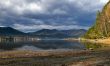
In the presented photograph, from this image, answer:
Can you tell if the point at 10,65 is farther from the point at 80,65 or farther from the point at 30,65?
the point at 80,65

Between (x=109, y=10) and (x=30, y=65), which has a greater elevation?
(x=109, y=10)

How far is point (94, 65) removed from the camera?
3897 cm

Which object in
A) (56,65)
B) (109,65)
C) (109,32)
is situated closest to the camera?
(109,65)

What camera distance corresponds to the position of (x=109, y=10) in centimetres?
19912

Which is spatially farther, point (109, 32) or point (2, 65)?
point (109, 32)

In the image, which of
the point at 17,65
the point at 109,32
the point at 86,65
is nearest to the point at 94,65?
the point at 86,65

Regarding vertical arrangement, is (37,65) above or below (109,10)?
below

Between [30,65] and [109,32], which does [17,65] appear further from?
[109,32]

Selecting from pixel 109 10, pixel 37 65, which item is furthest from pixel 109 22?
pixel 37 65

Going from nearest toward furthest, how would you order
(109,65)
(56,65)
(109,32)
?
1. (109,65)
2. (56,65)
3. (109,32)

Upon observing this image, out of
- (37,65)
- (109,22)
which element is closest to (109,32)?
(109,22)

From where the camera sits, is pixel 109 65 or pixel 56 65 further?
pixel 56 65

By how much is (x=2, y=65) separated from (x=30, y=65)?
4.48 meters

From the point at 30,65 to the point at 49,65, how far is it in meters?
3.21
